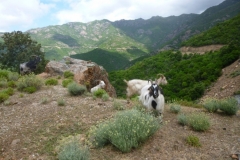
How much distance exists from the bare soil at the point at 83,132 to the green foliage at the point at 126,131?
21 cm

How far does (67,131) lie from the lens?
6.57 meters

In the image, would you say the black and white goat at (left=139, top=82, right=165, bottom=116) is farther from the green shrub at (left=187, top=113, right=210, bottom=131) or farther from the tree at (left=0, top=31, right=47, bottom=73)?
the tree at (left=0, top=31, right=47, bottom=73)

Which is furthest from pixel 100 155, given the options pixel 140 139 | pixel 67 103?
pixel 67 103

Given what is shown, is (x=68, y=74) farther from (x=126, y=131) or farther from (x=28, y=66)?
(x=126, y=131)

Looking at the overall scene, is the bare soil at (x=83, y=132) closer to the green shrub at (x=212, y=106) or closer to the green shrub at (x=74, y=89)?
the green shrub at (x=212, y=106)

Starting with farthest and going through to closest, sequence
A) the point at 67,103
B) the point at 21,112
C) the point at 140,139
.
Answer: the point at 67,103 < the point at 21,112 < the point at 140,139

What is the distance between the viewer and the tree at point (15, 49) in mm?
25797

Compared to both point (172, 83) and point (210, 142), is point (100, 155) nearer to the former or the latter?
point (210, 142)

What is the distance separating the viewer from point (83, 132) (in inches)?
257

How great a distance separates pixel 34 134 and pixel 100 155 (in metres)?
2.52

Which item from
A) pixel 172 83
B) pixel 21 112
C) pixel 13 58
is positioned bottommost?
pixel 172 83

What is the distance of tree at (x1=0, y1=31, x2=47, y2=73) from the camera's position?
25797 mm

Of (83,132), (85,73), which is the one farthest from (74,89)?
(85,73)

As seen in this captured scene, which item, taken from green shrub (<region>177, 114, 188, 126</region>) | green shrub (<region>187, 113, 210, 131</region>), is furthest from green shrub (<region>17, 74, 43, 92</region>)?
green shrub (<region>187, 113, 210, 131</region>)
